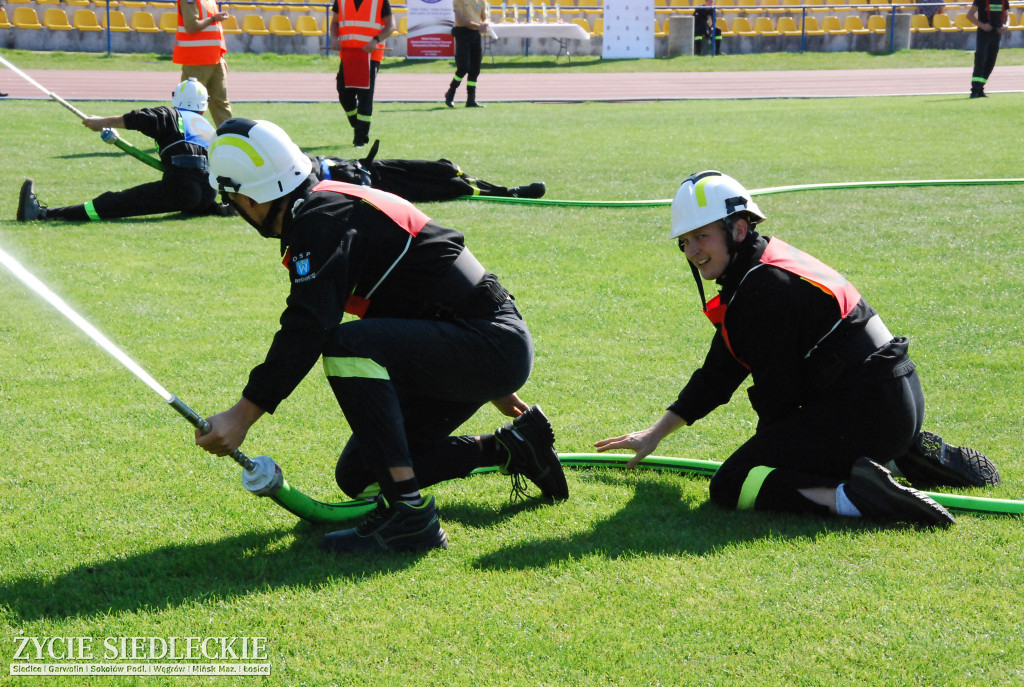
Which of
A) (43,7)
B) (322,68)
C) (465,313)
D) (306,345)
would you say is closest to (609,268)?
(465,313)

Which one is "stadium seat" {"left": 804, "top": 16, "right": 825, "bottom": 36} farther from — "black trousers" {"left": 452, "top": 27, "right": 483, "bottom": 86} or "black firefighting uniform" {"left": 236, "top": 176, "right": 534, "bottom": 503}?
"black firefighting uniform" {"left": 236, "top": 176, "right": 534, "bottom": 503}

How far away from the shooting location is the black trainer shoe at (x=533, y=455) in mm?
4152

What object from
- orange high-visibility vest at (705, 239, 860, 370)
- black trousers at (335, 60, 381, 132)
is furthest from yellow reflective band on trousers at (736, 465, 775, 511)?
black trousers at (335, 60, 381, 132)

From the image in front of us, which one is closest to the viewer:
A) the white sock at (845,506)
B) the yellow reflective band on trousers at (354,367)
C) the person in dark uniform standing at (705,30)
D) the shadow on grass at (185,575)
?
the shadow on grass at (185,575)

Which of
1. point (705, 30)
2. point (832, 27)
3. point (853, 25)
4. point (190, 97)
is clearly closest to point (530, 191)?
point (190, 97)

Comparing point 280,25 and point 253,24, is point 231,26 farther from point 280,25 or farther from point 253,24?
point 280,25

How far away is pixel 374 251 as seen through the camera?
3.71 meters

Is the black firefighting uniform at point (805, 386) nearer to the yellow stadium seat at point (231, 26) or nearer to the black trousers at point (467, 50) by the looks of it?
the black trousers at point (467, 50)

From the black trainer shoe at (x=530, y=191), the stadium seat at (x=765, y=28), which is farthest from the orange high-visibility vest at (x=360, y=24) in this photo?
the stadium seat at (x=765, y=28)

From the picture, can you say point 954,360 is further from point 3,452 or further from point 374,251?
point 3,452

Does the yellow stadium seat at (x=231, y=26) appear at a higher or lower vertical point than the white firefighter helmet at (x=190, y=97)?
higher

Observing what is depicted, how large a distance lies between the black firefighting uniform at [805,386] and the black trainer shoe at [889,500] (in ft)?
0.54

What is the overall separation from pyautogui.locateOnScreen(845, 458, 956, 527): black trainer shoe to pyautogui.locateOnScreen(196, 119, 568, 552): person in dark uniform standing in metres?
1.27

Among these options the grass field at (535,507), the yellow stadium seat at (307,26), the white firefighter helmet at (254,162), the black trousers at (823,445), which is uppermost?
the yellow stadium seat at (307,26)
